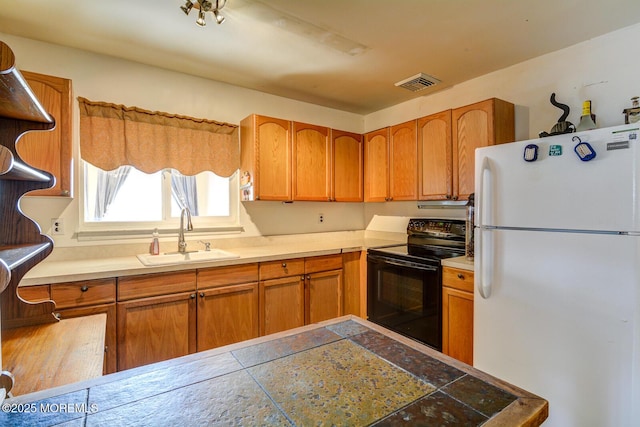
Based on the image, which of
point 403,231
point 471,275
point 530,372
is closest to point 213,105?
point 403,231

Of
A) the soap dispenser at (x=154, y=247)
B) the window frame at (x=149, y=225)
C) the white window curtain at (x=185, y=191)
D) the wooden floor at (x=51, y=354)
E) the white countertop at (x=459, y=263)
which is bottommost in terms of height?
the wooden floor at (x=51, y=354)

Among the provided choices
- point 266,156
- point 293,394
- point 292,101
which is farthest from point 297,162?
point 293,394

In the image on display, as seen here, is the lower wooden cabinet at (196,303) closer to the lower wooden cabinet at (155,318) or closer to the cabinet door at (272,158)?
the lower wooden cabinet at (155,318)

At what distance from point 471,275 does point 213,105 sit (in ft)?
8.00

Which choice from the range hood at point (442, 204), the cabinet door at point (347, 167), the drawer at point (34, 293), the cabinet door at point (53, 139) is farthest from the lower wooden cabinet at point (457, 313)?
the cabinet door at point (53, 139)

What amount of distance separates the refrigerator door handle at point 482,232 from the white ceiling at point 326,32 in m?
0.86

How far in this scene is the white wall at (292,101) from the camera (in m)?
2.05

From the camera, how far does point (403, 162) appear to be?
3.02 meters

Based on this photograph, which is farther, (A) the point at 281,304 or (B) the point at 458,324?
(A) the point at 281,304

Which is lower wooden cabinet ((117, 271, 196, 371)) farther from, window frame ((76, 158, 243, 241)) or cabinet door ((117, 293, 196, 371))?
window frame ((76, 158, 243, 241))

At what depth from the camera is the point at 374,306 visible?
2852 mm

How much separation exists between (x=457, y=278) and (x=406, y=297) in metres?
0.48

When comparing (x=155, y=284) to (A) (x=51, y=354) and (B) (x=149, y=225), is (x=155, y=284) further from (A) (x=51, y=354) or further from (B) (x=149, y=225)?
(A) (x=51, y=354)

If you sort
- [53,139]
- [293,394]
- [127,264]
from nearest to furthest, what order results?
1. [293,394]
2. [53,139]
3. [127,264]
